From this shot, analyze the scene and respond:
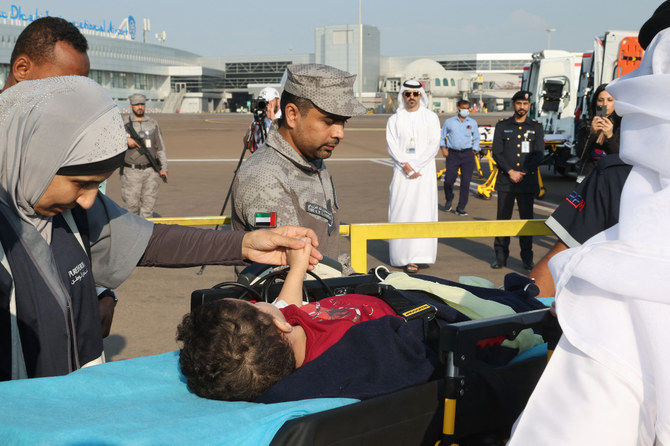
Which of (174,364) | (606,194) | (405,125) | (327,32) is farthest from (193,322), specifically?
(327,32)

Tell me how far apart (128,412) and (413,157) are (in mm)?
6569

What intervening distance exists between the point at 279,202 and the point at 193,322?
3.40 feet

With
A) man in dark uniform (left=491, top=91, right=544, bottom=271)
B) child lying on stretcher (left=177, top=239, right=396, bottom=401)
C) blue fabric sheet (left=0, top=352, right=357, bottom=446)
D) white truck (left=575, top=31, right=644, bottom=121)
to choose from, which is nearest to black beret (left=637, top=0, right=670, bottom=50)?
blue fabric sheet (left=0, top=352, right=357, bottom=446)

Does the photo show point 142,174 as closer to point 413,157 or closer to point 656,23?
point 413,157

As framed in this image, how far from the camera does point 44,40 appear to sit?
108 inches

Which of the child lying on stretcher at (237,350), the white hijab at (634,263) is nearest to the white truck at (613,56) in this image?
the child lying on stretcher at (237,350)

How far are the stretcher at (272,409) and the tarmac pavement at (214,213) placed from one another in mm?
3111

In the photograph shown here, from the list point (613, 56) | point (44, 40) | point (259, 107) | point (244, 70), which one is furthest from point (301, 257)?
point (244, 70)

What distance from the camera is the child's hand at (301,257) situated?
8.17 ft

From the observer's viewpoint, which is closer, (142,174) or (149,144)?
(142,174)

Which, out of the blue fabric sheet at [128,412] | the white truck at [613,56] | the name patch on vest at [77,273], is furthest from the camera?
the white truck at [613,56]

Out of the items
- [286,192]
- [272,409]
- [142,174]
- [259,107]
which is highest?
[259,107]

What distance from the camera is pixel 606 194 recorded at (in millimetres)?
3074

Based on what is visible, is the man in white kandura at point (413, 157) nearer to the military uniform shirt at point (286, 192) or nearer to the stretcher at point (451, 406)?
the military uniform shirt at point (286, 192)
